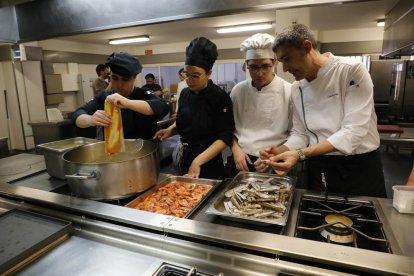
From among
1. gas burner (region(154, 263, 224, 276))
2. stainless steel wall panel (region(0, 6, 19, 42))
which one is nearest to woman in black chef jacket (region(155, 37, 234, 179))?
gas burner (region(154, 263, 224, 276))

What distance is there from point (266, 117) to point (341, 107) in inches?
19.3

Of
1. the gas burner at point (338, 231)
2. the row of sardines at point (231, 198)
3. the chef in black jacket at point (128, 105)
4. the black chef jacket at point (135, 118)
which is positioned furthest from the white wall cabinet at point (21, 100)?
the gas burner at point (338, 231)

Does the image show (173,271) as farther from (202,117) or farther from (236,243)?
(202,117)

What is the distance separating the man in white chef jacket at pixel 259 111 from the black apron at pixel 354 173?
35cm

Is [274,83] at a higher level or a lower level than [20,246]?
higher

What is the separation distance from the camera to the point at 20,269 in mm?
844

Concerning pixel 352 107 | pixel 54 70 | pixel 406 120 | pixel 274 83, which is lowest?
pixel 406 120

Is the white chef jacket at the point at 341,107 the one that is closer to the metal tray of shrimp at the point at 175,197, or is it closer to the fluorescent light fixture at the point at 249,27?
the metal tray of shrimp at the point at 175,197

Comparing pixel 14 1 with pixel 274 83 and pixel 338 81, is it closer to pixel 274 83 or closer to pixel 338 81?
pixel 274 83

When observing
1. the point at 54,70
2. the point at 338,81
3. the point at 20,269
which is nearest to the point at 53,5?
the point at 20,269

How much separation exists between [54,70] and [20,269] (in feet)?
26.4

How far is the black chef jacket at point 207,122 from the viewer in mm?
1681

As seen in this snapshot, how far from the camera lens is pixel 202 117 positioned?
5.58 feet

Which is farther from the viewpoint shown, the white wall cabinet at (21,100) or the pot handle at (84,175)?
the white wall cabinet at (21,100)
